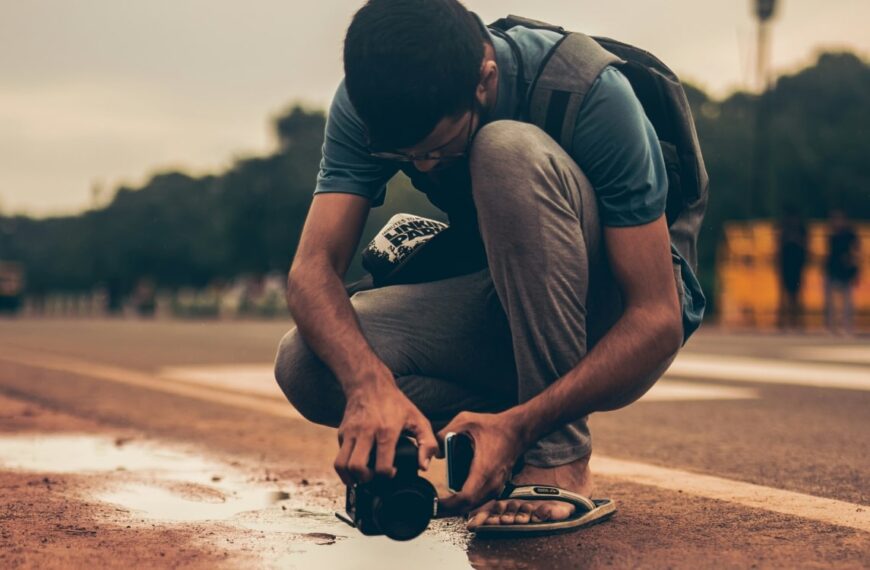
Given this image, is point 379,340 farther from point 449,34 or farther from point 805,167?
point 805,167

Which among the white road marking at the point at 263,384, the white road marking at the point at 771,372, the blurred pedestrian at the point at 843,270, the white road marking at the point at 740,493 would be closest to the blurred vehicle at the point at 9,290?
the blurred pedestrian at the point at 843,270

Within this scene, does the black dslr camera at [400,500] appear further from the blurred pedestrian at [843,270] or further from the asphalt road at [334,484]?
the blurred pedestrian at [843,270]

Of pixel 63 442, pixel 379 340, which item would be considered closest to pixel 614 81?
pixel 379 340

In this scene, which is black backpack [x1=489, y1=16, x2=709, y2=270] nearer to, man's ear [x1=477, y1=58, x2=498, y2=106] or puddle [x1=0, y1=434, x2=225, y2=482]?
man's ear [x1=477, y1=58, x2=498, y2=106]

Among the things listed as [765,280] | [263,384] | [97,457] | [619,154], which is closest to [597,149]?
[619,154]

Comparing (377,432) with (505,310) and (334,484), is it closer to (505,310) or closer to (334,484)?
(505,310)

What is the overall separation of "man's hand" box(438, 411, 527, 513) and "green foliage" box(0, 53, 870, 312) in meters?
0.83

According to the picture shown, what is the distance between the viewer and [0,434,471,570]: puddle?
2369mm

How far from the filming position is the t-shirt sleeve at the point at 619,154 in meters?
2.45

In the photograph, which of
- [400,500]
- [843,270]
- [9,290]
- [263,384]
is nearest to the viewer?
[400,500]

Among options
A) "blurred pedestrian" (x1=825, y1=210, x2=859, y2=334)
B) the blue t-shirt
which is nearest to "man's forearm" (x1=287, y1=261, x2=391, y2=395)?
the blue t-shirt

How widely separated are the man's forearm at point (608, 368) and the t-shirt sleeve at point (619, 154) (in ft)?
0.71

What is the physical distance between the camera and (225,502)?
303 cm

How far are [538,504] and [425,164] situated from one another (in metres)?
0.76
